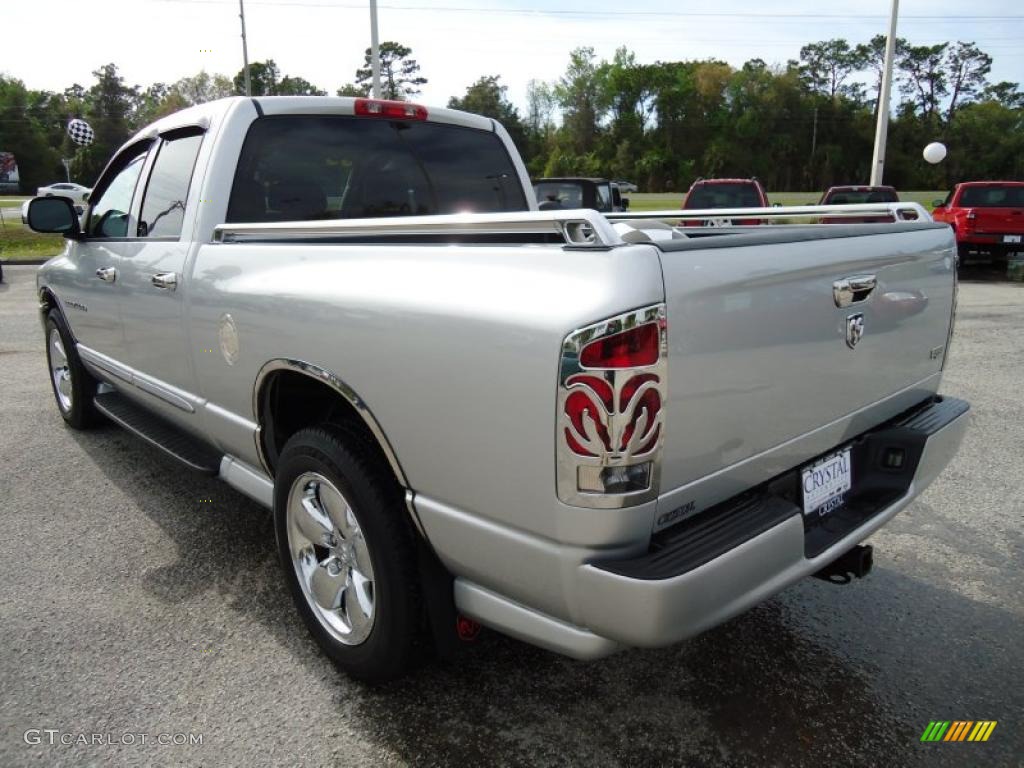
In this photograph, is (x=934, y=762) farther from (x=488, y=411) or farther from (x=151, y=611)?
(x=151, y=611)

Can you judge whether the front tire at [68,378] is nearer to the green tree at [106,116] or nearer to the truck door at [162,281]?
the truck door at [162,281]

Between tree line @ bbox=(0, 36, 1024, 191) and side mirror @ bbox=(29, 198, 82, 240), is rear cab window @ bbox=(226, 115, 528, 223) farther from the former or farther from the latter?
tree line @ bbox=(0, 36, 1024, 191)

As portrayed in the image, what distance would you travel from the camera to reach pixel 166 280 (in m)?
3.26

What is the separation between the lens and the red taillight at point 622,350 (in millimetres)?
1693

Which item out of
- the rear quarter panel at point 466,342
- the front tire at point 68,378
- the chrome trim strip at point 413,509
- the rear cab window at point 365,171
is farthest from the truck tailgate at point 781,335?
the front tire at point 68,378

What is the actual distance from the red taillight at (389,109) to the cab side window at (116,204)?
4.14 ft

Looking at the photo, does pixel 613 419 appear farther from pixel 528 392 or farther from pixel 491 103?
pixel 491 103

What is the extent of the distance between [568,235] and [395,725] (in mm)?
1573

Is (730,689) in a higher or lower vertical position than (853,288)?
lower

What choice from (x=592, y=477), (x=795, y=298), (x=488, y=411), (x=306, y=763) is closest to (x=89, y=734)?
(x=306, y=763)

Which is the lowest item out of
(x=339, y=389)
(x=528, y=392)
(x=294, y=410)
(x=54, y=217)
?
(x=294, y=410)

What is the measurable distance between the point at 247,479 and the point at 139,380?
1.08 m

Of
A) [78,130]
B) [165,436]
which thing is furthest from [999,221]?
[78,130]

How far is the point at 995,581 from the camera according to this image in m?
3.23
